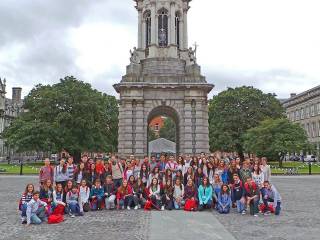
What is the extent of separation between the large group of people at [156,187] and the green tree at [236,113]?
45899mm

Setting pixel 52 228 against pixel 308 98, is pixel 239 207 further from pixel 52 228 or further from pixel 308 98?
pixel 308 98

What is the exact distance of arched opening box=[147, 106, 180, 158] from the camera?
34094 mm

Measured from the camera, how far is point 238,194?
14.8m

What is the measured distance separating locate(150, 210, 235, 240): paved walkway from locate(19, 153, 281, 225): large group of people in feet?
3.48

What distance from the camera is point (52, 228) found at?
11.4m

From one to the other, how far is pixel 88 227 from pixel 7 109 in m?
104

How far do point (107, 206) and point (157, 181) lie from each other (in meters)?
2.22

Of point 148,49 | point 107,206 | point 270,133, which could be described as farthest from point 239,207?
point 270,133

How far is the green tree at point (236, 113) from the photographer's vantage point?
2466 inches

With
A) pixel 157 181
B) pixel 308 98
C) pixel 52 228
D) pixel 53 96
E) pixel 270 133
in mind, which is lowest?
pixel 52 228

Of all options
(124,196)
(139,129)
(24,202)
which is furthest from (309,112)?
(24,202)

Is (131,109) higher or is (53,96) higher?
(53,96)

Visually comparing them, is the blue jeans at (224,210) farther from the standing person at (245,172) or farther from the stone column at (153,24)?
the stone column at (153,24)

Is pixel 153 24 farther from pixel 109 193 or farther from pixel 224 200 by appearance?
pixel 224 200
